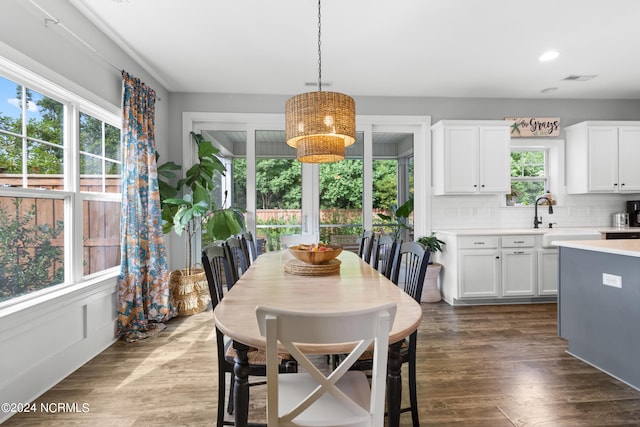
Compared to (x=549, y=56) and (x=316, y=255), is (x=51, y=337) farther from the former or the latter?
(x=549, y=56)

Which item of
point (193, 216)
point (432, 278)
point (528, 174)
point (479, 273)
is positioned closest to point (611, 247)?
point (479, 273)

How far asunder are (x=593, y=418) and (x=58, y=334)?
341 centimetres

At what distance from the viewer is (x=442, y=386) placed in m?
2.24

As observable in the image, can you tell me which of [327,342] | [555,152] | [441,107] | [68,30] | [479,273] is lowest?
[479,273]

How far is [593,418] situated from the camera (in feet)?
6.27

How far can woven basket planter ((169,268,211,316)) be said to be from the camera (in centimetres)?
368

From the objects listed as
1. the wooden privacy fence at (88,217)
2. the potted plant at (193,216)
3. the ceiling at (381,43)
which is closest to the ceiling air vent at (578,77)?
the ceiling at (381,43)

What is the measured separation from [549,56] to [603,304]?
2451mm

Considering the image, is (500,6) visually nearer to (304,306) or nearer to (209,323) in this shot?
(304,306)

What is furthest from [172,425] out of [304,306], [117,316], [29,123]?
→ [29,123]

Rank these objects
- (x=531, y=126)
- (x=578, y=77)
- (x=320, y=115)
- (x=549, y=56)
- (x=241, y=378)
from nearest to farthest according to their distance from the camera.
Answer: (x=241, y=378), (x=320, y=115), (x=549, y=56), (x=578, y=77), (x=531, y=126)

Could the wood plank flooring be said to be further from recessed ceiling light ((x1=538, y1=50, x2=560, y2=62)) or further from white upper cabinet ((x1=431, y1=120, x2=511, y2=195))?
recessed ceiling light ((x1=538, y1=50, x2=560, y2=62))

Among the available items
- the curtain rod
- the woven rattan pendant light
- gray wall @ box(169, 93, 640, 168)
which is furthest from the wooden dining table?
gray wall @ box(169, 93, 640, 168)

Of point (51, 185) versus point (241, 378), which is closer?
point (241, 378)
